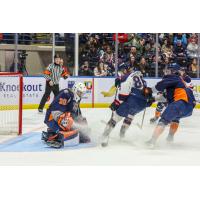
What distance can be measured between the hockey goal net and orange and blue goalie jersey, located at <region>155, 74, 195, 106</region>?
7.96 ft

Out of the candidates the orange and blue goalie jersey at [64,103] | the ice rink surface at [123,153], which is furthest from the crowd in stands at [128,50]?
the orange and blue goalie jersey at [64,103]

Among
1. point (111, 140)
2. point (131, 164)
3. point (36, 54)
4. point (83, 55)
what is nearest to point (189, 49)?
point (83, 55)

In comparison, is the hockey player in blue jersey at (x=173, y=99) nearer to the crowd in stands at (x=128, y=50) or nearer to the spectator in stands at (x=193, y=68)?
the crowd in stands at (x=128, y=50)

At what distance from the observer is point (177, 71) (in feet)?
22.8

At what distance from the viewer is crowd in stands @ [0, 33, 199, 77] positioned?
13148 millimetres

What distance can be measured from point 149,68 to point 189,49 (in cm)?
116

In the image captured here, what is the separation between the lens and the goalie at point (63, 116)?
6723mm

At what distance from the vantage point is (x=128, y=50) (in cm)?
1361

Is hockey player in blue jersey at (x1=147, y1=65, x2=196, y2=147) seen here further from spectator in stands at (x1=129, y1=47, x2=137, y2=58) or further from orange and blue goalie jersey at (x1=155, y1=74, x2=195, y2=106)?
spectator in stands at (x1=129, y1=47, x2=137, y2=58)

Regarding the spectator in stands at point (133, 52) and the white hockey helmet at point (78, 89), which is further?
the spectator in stands at point (133, 52)

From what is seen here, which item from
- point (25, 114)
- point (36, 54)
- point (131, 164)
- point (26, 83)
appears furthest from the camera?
point (36, 54)

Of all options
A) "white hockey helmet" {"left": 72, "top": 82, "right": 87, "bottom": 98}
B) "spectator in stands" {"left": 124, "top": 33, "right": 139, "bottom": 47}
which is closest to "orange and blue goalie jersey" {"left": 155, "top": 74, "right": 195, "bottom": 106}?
"white hockey helmet" {"left": 72, "top": 82, "right": 87, "bottom": 98}

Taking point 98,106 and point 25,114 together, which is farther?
point 98,106

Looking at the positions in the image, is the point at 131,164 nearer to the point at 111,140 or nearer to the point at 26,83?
the point at 111,140
